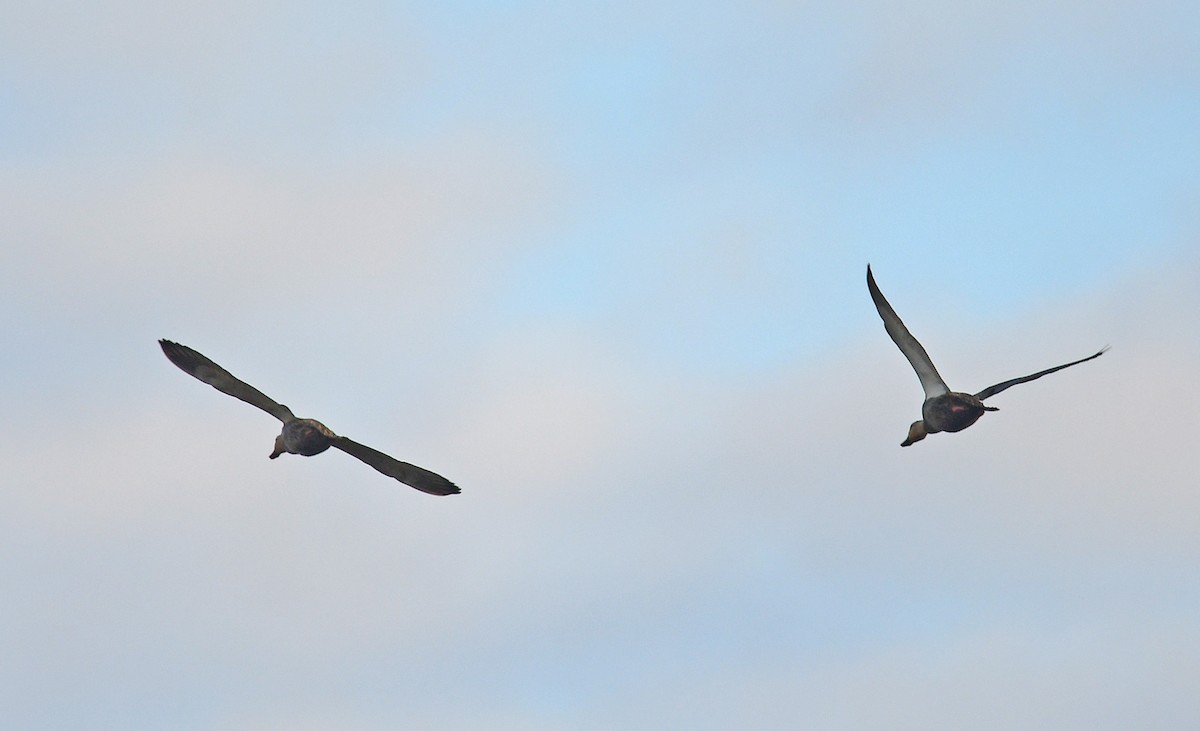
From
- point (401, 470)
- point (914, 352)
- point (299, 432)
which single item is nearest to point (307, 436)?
point (299, 432)

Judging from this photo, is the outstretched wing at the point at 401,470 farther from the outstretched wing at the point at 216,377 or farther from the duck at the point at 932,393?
the duck at the point at 932,393

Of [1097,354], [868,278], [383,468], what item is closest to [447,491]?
[383,468]

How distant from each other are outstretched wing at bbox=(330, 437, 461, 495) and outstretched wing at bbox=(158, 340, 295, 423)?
1607 millimetres

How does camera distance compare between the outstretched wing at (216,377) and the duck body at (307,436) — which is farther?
the duck body at (307,436)

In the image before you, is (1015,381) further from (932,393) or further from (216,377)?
(216,377)

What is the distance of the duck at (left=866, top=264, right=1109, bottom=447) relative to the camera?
47.3 metres

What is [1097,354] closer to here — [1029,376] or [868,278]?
[1029,376]

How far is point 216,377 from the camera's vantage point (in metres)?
46.9

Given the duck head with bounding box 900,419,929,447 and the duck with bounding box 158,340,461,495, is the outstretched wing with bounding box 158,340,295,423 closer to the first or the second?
the duck with bounding box 158,340,461,495

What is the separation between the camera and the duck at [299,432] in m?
46.7

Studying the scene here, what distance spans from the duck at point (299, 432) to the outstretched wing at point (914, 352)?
1072 cm

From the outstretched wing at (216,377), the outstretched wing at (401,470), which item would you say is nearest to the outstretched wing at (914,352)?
the outstretched wing at (401,470)

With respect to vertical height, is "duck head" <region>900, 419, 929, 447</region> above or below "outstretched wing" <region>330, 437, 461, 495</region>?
above

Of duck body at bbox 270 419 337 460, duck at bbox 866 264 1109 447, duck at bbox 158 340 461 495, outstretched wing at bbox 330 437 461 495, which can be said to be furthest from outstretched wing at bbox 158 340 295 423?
duck at bbox 866 264 1109 447
